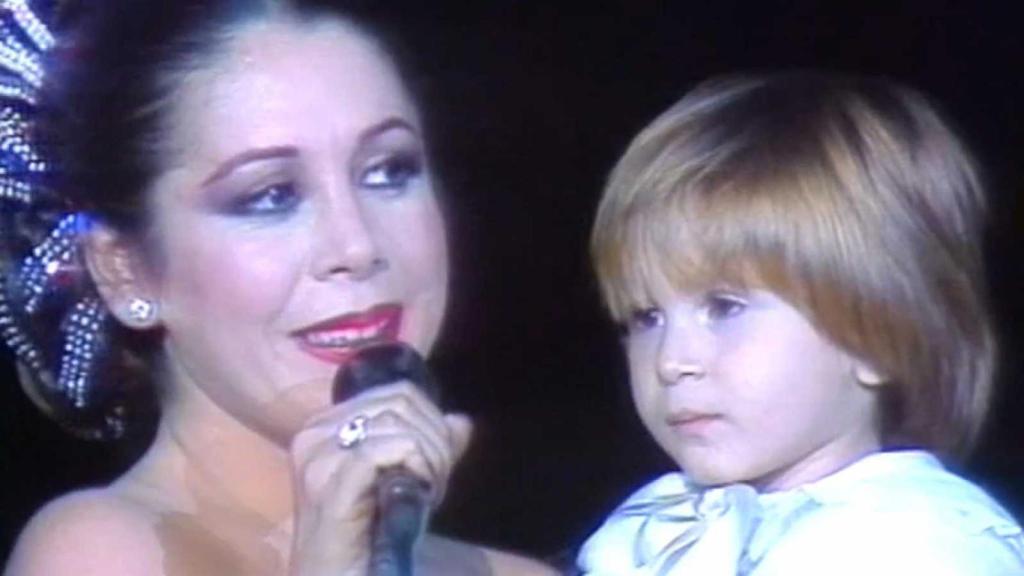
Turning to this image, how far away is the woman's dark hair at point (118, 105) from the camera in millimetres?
1591

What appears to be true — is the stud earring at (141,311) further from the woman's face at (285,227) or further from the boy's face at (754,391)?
the boy's face at (754,391)

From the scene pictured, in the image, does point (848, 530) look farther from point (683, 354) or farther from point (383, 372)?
point (383, 372)

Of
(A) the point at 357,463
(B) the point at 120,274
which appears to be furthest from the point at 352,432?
(B) the point at 120,274

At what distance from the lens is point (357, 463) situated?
138cm

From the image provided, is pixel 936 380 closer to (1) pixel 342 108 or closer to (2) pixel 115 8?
(1) pixel 342 108

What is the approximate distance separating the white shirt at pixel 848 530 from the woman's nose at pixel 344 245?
8.2 inches

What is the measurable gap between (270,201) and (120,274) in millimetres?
102

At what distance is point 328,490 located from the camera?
4.65 ft

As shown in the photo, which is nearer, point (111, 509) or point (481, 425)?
point (111, 509)

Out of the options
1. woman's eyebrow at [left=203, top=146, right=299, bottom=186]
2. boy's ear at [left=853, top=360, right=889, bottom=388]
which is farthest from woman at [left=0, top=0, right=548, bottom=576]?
boy's ear at [left=853, top=360, right=889, bottom=388]

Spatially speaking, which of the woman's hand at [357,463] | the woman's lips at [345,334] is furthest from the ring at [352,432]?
the woman's lips at [345,334]

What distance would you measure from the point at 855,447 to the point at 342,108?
339mm

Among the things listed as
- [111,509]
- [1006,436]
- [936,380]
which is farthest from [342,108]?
[1006,436]

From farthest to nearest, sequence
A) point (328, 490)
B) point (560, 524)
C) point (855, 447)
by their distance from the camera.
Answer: point (560, 524) → point (855, 447) → point (328, 490)
